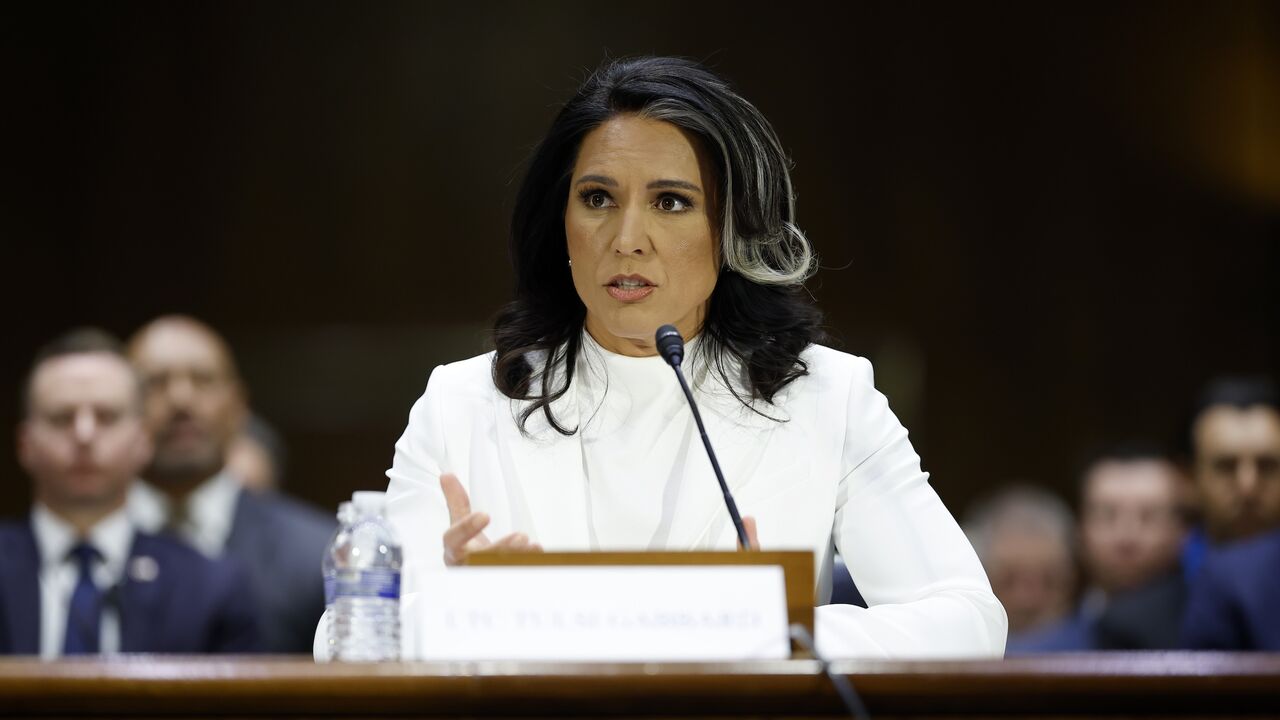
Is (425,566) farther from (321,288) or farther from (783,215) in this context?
(321,288)

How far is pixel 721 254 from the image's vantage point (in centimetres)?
225

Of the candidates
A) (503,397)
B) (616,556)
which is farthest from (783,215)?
(616,556)

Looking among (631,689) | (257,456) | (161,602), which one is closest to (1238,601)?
(161,602)

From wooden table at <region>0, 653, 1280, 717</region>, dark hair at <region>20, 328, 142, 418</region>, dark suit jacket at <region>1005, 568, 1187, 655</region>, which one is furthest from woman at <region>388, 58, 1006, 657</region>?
dark suit jacket at <region>1005, 568, 1187, 655</region>

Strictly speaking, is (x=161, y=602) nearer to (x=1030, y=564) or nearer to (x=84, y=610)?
(x=84, y=610)

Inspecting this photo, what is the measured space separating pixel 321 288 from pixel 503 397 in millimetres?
3999

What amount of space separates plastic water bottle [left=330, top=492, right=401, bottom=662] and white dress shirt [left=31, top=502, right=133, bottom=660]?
2.08 m

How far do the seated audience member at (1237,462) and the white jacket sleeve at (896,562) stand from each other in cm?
253

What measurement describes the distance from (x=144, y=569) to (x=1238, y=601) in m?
2.67

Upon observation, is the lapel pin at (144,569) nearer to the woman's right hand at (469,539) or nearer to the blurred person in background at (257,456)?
the blurred person in background at (257,456)

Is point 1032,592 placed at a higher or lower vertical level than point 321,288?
lower

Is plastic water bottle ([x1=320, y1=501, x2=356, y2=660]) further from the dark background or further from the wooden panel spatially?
the dark background

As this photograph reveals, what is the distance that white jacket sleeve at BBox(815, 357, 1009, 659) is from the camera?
1820mm

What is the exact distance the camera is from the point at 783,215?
91.7 inches
